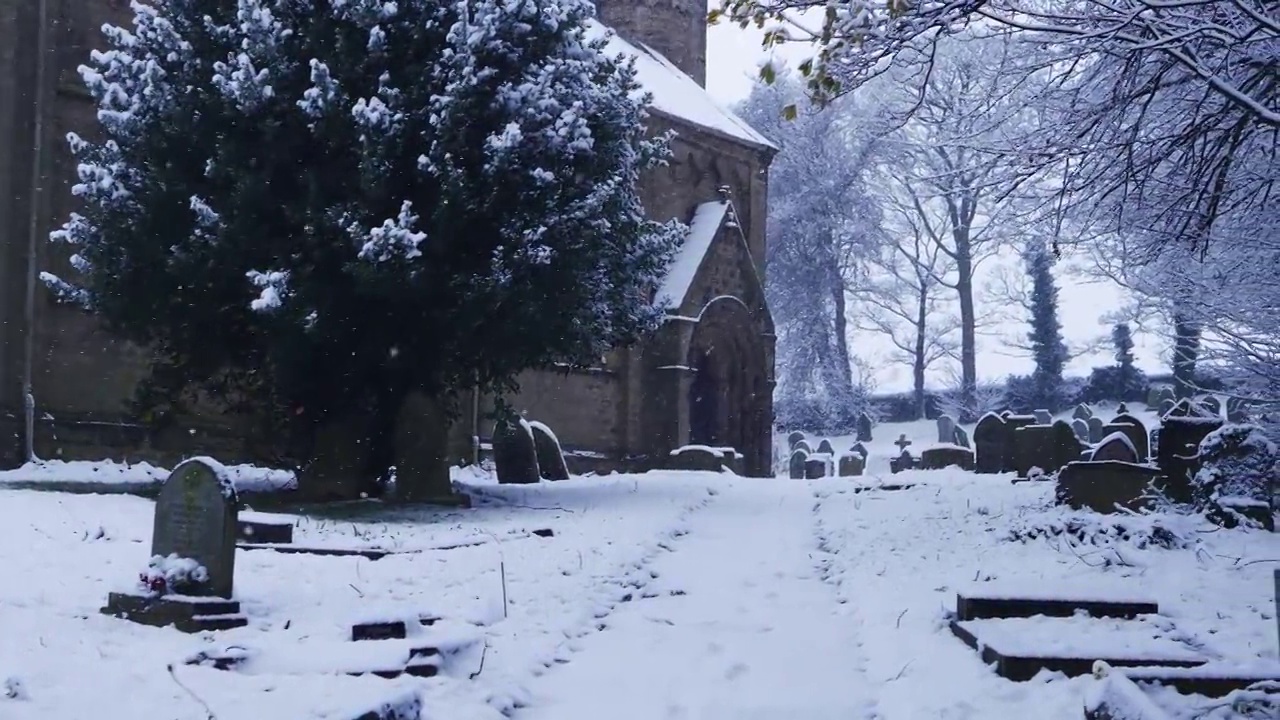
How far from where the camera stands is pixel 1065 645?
19.7 feet

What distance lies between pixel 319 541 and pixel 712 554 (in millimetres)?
3428

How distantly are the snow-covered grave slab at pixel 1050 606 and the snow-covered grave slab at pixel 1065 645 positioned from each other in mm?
84

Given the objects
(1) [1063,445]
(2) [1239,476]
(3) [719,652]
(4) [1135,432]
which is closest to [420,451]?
(3) [719,652]

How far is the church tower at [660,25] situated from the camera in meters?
32.4

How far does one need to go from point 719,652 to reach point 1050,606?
2.08 metres

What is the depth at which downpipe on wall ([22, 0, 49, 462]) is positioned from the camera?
15.9m

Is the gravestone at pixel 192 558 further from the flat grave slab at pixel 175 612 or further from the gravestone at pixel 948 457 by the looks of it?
the gravestone at pixel 948 457

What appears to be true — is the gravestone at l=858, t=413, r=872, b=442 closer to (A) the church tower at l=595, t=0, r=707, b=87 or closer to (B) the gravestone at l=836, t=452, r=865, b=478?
(B) the gravestone at l=836, t=452, r=865, b=478

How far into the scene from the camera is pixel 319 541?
384 inches

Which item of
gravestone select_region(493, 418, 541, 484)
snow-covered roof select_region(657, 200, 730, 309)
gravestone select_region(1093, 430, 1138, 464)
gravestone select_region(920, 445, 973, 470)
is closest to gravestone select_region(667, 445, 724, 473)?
snow-covered roof select_region(657, 200, 730, 309)

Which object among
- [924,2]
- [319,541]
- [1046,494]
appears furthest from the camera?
[1046,494]

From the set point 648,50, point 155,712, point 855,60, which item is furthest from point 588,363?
point 648,50

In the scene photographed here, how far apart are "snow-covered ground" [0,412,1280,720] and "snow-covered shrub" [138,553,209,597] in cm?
28

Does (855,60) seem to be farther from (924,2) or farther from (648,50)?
(648,50)
